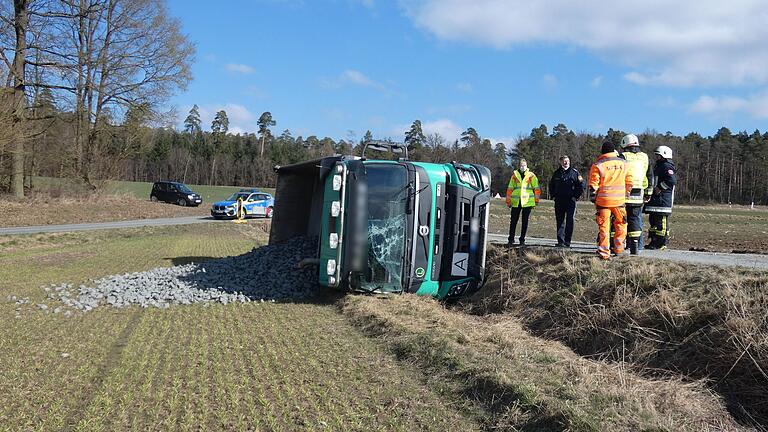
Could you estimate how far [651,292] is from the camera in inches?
245

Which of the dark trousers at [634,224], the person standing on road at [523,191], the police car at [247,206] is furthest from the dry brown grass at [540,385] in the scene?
the police car at [247,206]

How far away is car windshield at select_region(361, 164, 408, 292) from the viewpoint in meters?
8.22

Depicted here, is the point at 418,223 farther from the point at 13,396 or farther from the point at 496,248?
the point at 13,396

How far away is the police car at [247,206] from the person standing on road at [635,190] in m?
26.9

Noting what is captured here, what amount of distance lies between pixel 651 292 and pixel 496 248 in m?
3.81

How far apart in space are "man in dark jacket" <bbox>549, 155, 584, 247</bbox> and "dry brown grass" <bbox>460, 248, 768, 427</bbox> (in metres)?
1.56

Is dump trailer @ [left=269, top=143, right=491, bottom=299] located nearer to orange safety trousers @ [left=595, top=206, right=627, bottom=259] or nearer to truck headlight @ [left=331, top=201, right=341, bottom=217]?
truck headlight @ [left=331, top=201, right=341, bottom=217]

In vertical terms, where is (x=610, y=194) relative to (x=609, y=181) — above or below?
below

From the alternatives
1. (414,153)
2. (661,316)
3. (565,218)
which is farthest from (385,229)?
(414,153)

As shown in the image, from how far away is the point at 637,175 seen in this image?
323 inches

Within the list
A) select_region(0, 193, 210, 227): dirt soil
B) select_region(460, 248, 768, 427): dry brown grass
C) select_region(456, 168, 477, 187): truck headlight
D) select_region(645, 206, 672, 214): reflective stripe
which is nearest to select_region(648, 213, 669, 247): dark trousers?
select_region(645, 206, 672, 214): reflective stripe

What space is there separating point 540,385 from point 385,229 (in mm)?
4124

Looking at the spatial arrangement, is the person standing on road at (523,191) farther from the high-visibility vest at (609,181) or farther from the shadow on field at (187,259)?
the shadow on field at (187,259)

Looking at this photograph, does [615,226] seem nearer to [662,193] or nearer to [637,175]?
[637,175]
